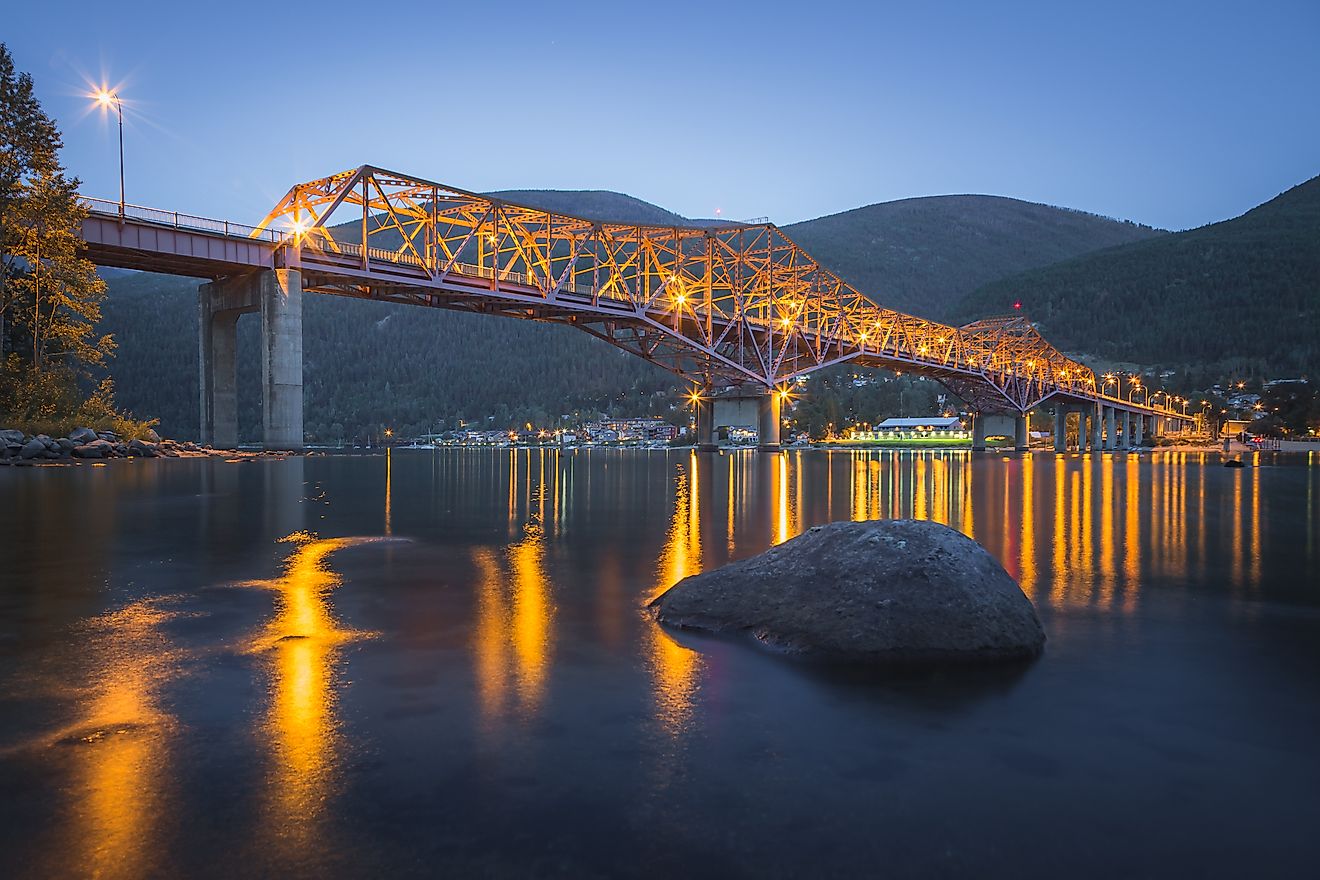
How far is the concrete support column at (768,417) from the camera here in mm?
89000

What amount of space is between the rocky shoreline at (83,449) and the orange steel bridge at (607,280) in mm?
12516

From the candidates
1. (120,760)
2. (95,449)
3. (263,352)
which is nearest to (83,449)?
(95,449)

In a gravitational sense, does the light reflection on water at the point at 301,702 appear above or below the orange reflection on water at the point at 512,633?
above

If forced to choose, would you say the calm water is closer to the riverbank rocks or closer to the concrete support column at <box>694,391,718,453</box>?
the riverbank rocks

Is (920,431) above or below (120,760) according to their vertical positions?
above

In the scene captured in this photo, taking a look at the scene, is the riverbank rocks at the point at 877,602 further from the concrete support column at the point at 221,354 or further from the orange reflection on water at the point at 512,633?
the concrete support column at the point at 221,354

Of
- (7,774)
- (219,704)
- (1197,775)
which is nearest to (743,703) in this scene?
(1197,775)

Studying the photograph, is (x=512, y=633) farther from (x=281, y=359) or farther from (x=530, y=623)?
(x=281, y=359)

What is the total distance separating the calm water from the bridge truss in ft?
177

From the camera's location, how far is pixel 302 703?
571cm

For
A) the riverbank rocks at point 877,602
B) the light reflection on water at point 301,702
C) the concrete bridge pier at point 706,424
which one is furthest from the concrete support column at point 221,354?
the riverbank rocks at point 877,602

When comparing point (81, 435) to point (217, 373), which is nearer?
point (81, 435)

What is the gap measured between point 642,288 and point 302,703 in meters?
92.7

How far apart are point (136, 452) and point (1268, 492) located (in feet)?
168
